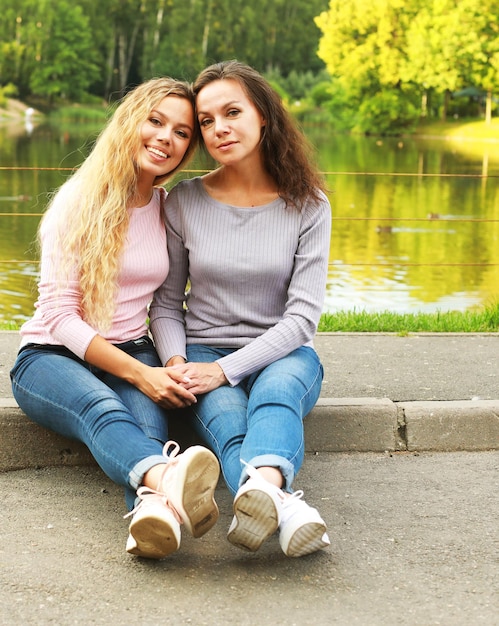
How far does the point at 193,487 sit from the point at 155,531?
0.16m

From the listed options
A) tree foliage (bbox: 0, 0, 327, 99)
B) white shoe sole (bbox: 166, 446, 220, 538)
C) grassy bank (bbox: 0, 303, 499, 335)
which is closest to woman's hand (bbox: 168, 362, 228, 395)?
white shoe sole (bbox: 166, 446, 220, 538)

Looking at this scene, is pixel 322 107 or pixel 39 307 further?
pixel 322 107

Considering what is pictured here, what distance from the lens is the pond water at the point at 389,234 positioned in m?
A: 10.0

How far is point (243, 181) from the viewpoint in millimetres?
3645

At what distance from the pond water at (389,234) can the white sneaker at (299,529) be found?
1.57 metres

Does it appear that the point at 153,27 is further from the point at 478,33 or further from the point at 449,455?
the point at 449,455

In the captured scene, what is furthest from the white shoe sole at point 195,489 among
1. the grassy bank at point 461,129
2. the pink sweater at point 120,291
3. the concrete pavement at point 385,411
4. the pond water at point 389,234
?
the grassy bank at point 461,129

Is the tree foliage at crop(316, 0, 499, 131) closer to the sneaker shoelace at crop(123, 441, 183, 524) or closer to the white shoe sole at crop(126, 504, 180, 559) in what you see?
the sneaker shoelace at crop(123, 441, 183, 524)

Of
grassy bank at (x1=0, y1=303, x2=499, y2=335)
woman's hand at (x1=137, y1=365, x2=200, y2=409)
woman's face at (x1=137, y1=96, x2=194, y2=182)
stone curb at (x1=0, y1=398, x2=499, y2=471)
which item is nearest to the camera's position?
woman's hand at (x1=137, y1=365, x2=200, y2=409)

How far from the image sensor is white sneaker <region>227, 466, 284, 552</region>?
2.67 meters

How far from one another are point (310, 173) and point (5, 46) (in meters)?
76.0

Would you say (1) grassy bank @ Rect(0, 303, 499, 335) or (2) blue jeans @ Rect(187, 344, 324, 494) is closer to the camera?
(2) blue jeans @ Rect(187, 344, 324, 494)

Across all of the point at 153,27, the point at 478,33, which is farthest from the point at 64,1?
the point at 478,33

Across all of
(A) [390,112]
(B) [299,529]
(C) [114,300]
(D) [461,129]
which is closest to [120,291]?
(C) [114,300]
